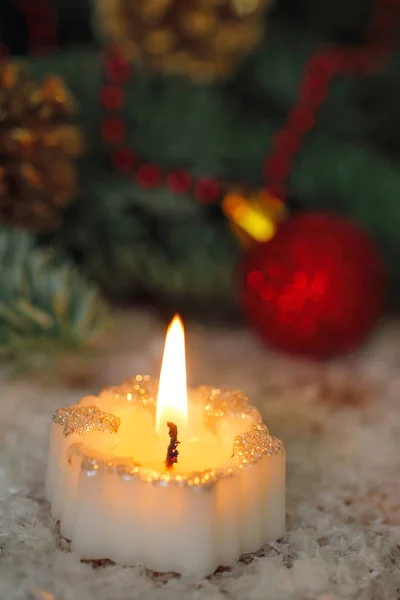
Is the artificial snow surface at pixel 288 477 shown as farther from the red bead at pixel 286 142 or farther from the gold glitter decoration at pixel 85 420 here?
the red bead at pixel 286 142

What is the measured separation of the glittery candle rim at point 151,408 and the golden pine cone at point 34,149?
Answer: 0.28 m

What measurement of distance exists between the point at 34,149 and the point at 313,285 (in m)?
0.32

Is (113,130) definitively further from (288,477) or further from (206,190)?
(288,477)

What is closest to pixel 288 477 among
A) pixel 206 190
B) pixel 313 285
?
pixel 313 285

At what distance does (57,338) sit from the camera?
65 cm

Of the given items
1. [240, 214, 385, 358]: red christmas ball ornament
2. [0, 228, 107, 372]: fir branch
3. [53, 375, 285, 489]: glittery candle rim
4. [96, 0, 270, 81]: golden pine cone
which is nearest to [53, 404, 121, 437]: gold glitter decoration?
[53, 375, 285, 489]: glittery candle rim

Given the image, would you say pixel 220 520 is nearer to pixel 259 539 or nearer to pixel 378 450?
pixel 259 539

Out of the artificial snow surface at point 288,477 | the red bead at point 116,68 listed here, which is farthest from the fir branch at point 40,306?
the red bead at point 116,68

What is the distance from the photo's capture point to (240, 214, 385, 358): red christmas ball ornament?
0.75 metres

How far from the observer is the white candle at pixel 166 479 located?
0.43m

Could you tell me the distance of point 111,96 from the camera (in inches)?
33.1

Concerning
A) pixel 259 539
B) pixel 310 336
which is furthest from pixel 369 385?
pixel 259 539

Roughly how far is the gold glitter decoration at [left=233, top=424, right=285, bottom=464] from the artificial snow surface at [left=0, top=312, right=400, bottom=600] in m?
0.06

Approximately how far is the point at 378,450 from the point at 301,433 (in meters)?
0.07
